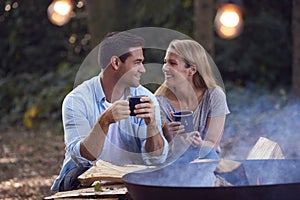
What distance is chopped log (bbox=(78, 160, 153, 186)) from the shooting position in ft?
12.8

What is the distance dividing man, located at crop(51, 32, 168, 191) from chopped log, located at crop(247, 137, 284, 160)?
0.54 metres

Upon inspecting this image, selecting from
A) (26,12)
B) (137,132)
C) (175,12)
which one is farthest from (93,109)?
(26,12)

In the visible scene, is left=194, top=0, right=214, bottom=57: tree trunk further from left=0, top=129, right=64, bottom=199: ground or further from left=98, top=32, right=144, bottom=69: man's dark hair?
left=98, top=32, right=144, bottom=69: man's dark hair

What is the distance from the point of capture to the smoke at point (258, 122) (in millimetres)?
8398

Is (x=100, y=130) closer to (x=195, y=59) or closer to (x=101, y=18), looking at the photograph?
(x=195, y=59)

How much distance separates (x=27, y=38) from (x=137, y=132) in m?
11.3

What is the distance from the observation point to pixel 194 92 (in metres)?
5.09

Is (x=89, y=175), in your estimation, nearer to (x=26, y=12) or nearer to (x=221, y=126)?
(x=221, y=126)

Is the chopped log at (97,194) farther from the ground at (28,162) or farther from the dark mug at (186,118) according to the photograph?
the ground at (28,162)

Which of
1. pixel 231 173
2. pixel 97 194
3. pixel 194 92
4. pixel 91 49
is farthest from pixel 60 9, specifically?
pixel 231 173

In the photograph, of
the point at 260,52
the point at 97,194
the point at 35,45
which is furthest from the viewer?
the point at 35,45

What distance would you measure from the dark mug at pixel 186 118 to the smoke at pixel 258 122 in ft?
9.64

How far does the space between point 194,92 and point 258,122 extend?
5076mm

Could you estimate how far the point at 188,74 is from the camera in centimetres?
501
